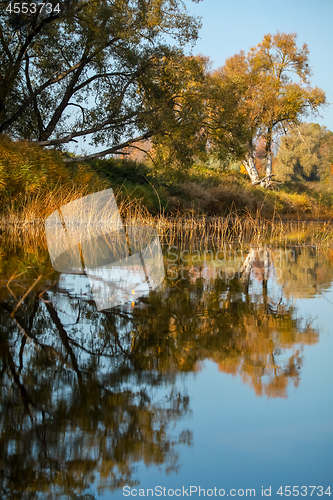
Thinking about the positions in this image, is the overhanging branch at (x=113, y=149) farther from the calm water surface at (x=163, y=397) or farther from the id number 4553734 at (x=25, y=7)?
the calm water surface at (x=163, y=397)

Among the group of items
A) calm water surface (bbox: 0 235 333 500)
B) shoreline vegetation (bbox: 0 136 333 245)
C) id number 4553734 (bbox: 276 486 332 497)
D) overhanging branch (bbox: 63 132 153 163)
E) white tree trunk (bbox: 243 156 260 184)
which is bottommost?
id number 4553734 (bbox: 276 486 332 497)

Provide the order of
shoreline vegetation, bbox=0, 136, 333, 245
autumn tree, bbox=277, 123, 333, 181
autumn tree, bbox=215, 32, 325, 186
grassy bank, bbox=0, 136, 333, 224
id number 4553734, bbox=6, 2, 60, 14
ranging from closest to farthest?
shoreline vegetation, bbox=0, 136, 333, 245 < grassy bank, bbox=0, 136, 333, 224 < id number 4553734, bbox=6, 2, 60, 14 < autumn tree, bbox=215, 32, 325, 186 < autumn tree, bbox=277, 123, 333, 181

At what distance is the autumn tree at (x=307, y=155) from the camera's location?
3628 cm

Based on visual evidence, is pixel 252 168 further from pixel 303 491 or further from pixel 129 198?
pixel 303 491

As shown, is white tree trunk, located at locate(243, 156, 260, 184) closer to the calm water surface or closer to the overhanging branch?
the overhanging branch

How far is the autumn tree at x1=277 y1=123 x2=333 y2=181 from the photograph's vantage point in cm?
3628

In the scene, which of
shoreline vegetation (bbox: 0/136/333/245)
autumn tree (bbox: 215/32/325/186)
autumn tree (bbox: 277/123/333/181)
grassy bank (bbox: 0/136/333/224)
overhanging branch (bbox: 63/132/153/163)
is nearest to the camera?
shoreline vegetation (bbox: 0/136/333/245)

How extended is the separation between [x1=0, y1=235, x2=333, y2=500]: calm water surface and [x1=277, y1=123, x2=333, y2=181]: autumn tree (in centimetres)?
3150

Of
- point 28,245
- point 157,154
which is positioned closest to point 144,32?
point 157,154

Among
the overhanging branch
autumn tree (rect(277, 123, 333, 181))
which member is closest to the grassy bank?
the overhanging branch

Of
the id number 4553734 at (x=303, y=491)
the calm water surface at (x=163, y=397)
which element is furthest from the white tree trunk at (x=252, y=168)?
the id number 4553734 at (x=303, y=491)

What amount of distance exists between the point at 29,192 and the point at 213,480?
9905 millimetres

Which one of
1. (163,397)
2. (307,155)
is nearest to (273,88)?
(307,155)

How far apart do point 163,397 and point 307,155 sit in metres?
38.5
